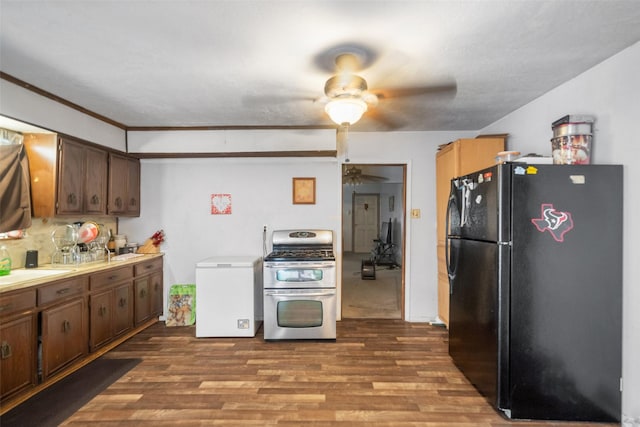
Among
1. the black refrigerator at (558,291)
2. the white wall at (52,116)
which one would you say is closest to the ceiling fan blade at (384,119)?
the black refrigerator at (558,291)

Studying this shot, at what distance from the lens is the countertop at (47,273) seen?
Result: 2047 millimetres

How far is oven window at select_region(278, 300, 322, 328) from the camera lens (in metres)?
3.08

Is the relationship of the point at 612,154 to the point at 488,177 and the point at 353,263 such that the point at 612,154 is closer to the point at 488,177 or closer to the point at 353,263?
the point at 488,177

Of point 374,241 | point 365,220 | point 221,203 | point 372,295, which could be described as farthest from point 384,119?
point 365,220

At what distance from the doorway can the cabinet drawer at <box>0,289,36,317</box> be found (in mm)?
3004

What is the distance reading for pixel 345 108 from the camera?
79.0 inches

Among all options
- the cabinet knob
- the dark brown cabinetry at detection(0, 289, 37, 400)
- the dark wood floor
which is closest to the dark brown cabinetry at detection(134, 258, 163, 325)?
the dark wood floor

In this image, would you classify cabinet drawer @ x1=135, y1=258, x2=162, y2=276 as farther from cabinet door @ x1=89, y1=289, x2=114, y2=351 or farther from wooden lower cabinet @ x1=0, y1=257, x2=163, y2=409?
cabinet door @ x1=89, y1=289, x2=114, y2=351

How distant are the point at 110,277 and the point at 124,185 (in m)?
1.14

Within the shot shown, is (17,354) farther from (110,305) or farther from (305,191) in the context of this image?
(305,191)

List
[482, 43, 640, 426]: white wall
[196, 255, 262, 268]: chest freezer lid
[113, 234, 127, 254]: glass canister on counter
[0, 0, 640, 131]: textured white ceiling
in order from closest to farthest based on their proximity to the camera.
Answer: [0, 0, 640, 131]: textured white ceiling < [482, 43, 640, 426]: white wall < [196, 255, 262, 268]: chest freezer lid < [113, 234, 127, 254]: glass canister on counter

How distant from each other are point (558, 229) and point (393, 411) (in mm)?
1594

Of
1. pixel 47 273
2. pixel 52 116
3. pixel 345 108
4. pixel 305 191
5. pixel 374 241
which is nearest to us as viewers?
pixel 345 108

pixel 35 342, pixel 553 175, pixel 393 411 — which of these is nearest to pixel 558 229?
pixel 553 175
